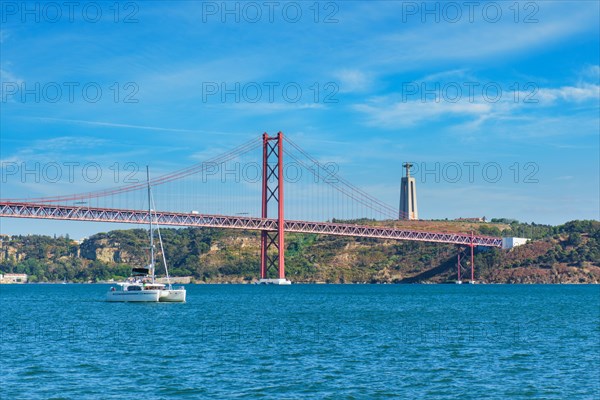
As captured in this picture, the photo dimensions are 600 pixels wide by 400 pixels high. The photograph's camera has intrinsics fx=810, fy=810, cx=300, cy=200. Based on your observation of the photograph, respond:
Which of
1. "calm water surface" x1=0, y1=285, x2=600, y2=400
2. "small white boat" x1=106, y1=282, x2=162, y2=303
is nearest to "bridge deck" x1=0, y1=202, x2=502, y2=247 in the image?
"small white boat" x1=106, y1=282, x2=162, y2=303

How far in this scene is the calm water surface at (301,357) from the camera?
960 inches

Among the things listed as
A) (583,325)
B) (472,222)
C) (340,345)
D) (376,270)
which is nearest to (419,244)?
(376,270)

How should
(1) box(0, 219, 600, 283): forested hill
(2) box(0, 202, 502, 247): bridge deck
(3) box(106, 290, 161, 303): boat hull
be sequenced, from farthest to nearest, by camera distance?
(1) box(0, 219, 600, 283): forested hill
(2) box(0, 202, 502, 247): bridge deck
(3) box(106, 290, 161, 303): boat hull

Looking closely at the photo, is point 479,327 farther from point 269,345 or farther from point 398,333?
point 269,345

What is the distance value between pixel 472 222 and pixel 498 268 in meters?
49.7

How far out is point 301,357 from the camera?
101ft

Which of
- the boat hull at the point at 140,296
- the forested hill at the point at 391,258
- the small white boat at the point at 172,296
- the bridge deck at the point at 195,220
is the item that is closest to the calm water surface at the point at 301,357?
the small white boat at the point at 172,296

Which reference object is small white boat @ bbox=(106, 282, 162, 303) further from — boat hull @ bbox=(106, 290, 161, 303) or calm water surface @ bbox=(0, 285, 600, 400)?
calm water surface @ bbox=(0, 285, 600, 400)

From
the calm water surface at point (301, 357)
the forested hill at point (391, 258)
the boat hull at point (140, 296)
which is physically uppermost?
the forested hill at point (391, 258)

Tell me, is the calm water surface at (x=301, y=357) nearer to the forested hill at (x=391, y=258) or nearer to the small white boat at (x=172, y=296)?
the small white boat at (x=172, y=296)

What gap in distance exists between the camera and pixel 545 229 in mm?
193375

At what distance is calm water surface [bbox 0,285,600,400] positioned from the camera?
80.0ft

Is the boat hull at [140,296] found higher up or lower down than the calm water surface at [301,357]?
higher up

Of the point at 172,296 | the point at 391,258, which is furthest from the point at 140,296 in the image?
the point at 391,258
